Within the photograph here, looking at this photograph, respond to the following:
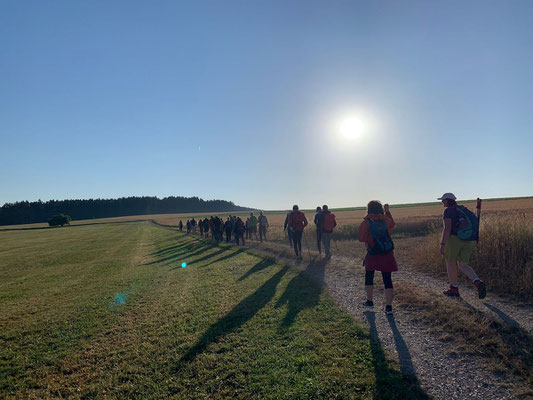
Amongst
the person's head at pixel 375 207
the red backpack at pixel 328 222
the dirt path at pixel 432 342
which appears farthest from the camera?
the red backpack at pixel 328 222

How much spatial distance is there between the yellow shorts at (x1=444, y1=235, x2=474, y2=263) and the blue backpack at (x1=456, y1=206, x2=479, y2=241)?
0.15 metres

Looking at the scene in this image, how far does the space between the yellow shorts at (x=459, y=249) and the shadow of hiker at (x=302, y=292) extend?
332cm

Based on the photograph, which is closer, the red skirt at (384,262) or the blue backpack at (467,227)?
the red skirt at (384,262)

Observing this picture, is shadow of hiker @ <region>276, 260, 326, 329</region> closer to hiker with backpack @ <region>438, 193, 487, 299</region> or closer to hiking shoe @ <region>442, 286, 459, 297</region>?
hiking shoe @ <region>442, 286, 459, 297</region>

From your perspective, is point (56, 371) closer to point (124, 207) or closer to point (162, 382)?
point (162, 382)

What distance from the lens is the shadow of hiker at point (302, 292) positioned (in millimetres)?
6183

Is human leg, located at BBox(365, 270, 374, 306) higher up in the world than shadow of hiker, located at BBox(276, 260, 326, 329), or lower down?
higher up

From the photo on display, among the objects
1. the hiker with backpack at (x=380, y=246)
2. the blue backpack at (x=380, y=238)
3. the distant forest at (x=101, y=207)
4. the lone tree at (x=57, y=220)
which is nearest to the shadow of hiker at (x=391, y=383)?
the hiker with backpack at (x=380, y=246)

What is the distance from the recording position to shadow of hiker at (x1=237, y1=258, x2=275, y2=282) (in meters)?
10.3

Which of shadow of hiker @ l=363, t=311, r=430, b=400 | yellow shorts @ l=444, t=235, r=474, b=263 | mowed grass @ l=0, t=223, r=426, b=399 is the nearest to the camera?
shadow of hiker @ l=363, t=311, r=430, b=400

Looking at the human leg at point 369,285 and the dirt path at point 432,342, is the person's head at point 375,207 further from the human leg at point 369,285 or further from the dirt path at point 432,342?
the dirt path at point 432,342

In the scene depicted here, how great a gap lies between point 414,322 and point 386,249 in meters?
1.43

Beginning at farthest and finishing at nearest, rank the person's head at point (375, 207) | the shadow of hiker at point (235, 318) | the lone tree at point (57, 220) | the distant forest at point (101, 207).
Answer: the distant forest at point (101, 207)
the lone tree at point (57, 220)
the person's head at point (375, 207)
the shadow of hiker at point (235, 318)

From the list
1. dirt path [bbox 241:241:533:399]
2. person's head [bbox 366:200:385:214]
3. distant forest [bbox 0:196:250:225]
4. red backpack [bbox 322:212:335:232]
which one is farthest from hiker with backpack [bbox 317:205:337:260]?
distant forest [bbox 0:196:250:225]
